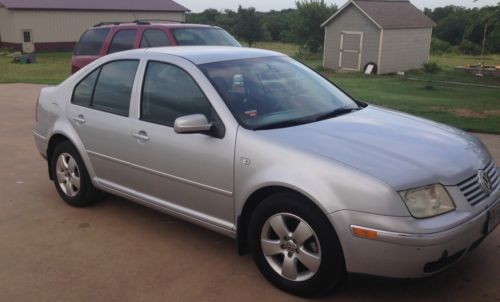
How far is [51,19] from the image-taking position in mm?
43281

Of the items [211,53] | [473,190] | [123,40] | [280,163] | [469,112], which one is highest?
[211,53]

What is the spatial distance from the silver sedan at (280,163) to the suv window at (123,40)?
185 inches

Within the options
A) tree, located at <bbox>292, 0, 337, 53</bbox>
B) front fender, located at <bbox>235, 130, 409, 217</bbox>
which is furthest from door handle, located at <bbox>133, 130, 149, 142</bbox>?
tree, located at <bbox>292, 0, 337, 53</bbox>

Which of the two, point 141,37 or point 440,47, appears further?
point 440,47

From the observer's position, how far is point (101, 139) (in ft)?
15.7

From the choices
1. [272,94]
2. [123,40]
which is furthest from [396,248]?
[123,40]

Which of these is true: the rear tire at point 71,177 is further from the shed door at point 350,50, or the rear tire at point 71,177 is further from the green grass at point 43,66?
the shed door at point 350,50

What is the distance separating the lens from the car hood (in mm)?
3217

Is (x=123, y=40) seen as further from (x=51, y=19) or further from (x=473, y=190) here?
(x=51, y=19)

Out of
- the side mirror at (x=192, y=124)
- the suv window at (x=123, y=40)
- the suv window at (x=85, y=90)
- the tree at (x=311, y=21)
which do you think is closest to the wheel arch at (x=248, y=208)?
the side mirror at (x=192, y=124)

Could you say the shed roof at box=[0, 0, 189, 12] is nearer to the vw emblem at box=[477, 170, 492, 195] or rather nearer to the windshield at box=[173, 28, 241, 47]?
the windshield at box=[173, 28, 241, 47]

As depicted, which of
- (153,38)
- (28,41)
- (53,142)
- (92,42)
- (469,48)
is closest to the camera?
(53,142)

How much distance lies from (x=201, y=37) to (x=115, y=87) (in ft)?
16.9

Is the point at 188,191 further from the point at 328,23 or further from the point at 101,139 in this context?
the point at 328,23
